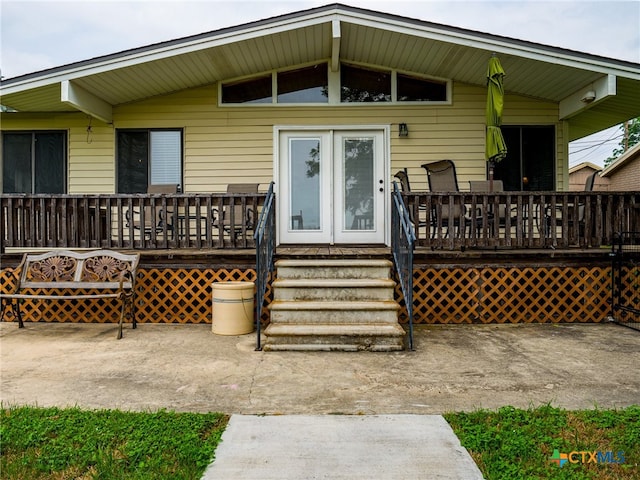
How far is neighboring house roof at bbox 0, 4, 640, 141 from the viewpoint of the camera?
6531 millimetres

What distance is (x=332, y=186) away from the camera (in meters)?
7.73

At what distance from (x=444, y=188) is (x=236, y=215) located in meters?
2.98

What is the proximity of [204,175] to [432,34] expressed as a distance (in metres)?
4.18

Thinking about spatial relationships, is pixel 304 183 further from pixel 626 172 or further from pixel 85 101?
pixel 626 172

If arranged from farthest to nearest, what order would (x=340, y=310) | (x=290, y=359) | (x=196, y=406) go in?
(x=340, y=310) < (x=290, y=359) < (x=196, y=406)

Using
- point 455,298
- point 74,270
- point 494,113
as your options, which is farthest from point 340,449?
point 494,113

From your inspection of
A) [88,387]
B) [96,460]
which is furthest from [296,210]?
[96,460]

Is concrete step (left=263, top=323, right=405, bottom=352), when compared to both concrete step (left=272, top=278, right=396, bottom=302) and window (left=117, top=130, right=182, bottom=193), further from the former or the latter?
window (left=117, top=130, right=182, bottom=193)

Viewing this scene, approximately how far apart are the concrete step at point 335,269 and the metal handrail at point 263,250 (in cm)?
23

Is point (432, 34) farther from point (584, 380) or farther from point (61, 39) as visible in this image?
point (61, 39)

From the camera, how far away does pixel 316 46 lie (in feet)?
24.4

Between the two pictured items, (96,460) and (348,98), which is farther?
(348,98)

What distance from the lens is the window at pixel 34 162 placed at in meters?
7.99

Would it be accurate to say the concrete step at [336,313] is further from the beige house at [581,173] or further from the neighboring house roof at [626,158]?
the beige house at [581,173]
